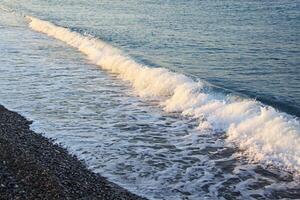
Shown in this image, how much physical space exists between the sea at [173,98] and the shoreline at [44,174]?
0.45 m

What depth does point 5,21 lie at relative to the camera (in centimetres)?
4506

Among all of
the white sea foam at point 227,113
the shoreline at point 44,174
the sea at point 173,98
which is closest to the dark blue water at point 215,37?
the sea at point 173,98

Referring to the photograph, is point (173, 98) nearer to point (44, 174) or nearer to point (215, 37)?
point (44, 174)

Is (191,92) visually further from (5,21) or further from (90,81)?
(5,21)

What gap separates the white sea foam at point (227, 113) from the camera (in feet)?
45.2

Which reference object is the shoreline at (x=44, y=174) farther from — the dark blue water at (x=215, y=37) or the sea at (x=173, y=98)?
the dark blue water at (x=215, y=37)

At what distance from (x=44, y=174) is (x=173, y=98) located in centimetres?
940

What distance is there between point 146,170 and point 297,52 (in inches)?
622

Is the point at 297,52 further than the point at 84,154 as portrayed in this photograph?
Yes

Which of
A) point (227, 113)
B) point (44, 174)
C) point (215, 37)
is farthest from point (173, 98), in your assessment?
point (215, 37)

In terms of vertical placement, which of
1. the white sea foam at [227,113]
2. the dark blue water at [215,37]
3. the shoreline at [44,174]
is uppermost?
the dark blue water at [215,37]

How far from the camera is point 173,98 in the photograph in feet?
63.9

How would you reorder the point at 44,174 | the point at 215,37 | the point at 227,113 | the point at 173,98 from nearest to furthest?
the point at 44,174, the point at 227,113, the point at 173,98, the point at 215,37

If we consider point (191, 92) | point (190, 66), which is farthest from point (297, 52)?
point (191, 92)
